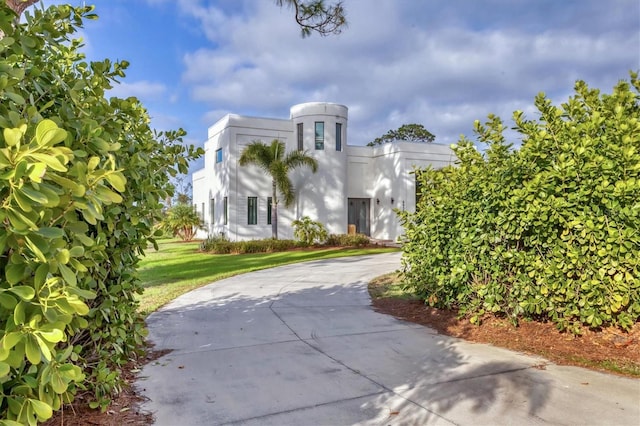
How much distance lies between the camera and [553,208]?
4.60 m

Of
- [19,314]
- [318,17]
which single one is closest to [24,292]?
[19,314]

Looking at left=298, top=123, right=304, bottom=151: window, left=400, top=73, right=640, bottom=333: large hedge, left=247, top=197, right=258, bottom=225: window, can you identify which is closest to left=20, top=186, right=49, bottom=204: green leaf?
left=400, top=73, right=640, bottom=333: large hedge

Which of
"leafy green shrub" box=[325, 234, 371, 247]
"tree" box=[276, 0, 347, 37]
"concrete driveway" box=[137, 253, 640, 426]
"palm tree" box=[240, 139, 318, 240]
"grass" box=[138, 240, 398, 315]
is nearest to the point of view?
"concrete driveway" box=[137, 253, 640, 426]

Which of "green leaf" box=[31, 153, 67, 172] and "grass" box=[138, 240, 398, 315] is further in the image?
"grass" box=[138, 240, 398, 315]

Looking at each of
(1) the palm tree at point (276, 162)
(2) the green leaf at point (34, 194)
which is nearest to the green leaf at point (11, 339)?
(2) the green leaf at point (34, 194)

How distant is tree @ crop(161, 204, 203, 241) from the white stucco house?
1168mm

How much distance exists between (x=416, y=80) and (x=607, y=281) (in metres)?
20.4

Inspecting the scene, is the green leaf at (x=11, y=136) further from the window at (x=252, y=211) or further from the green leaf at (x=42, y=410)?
the window at (x=252, y=211)

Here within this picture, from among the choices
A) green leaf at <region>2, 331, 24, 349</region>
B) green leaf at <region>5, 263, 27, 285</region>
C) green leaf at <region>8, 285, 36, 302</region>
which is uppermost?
green leaf at <region>5, 263, 27, 285</region>

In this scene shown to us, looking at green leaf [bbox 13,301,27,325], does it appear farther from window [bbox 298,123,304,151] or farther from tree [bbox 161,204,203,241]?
tree [bbox 161,204,203,241]

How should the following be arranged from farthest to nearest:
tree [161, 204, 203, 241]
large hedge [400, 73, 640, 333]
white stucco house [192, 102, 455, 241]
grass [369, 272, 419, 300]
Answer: tree [161, 204, 203, 241]
white stucco house [192, 102, 455, 241]
grass [369, 272, 419, 300]
large hedge [400, 73, 640, 333]

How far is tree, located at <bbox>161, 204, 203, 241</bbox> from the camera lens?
80.6ft

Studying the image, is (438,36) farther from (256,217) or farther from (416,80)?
(256,217)

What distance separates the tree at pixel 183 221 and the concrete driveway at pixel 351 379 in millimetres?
19207
